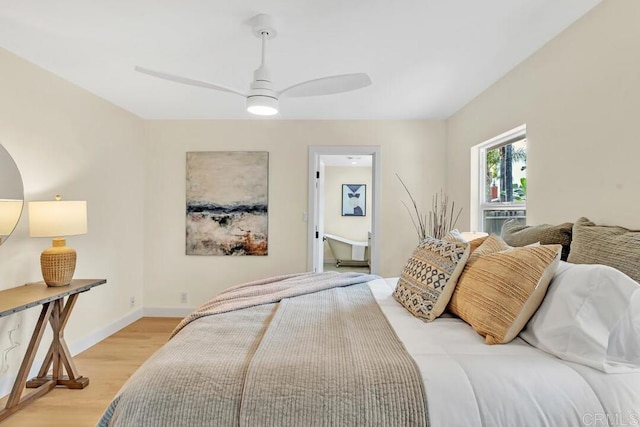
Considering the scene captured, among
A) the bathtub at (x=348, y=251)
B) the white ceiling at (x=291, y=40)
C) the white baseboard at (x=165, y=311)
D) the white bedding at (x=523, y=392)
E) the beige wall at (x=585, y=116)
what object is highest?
the white ceiling at (x=291, y=40)

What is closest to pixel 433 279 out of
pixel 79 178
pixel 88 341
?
pixel 79 178

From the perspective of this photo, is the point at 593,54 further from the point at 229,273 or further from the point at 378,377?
the point at 229,273

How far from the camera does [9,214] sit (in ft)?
7.35

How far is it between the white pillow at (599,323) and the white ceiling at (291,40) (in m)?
1.43

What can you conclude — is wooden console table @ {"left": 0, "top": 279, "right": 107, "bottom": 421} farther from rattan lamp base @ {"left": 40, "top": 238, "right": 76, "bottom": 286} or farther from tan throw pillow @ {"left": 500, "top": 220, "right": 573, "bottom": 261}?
tan throw pillow @ {"left": 500, "top": 220, "right": 573, "bottom": 261}

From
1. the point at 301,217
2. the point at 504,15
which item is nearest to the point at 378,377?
the point at 504,15

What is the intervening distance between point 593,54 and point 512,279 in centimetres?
135

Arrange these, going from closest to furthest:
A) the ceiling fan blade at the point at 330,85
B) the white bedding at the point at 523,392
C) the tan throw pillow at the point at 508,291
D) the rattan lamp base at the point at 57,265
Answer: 1. the white bedding at the point at 523,392
2. the tan throw pillow at the point at 508,291
3. the ceiling fan blade at the point at 330,85
4. the rattan lamp base at the point at 57,265

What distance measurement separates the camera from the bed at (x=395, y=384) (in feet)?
3.25

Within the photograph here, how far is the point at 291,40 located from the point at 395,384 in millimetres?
1969

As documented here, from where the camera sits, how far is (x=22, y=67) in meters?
2.36

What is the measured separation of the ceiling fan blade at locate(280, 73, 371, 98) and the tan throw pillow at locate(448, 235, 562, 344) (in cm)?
113

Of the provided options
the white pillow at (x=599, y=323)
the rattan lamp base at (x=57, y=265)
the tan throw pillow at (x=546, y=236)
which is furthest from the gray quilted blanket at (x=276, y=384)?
the rattan lamp base at (x=57, y=265)

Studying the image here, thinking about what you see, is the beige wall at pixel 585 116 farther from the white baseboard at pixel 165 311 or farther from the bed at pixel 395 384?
the white baseboard at pixel 165 311
